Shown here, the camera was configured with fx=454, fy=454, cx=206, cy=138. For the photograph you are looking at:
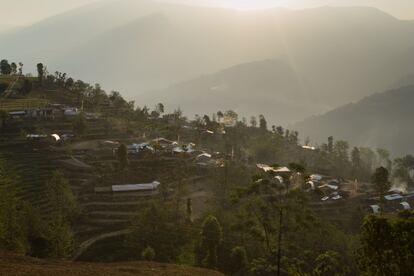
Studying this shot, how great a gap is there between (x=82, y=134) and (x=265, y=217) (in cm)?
6709

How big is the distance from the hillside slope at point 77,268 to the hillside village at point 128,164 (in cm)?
873

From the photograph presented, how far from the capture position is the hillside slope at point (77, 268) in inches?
939

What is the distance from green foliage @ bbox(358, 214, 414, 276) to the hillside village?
5496 mm

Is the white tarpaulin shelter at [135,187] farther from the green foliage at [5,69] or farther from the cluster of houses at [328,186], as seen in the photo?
the green foliage at [5,69]

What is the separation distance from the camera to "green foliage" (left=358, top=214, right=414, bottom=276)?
1881cm

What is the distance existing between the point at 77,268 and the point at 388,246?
16606 mm

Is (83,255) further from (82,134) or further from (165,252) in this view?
(82,134)

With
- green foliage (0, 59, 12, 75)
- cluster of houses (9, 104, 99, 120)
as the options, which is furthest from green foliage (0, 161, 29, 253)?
green foliage (0, 59, 12, 75)

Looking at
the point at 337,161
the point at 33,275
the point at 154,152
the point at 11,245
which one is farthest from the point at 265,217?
the point at 337,161

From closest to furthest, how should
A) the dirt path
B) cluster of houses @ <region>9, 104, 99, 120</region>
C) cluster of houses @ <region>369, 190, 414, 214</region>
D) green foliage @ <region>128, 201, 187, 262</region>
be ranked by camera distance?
green foliage @ <region>128, 201, 187, 262</region>
the dirt path
cluster of houses @ <region>369, 190, 414, 214</region>
cluster of houses @ <region>9, 104, 99, 120</region>

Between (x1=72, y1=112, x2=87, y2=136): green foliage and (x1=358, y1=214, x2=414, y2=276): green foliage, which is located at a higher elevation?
(x1=72, y1=112, x2=87, y2=136): green foliage

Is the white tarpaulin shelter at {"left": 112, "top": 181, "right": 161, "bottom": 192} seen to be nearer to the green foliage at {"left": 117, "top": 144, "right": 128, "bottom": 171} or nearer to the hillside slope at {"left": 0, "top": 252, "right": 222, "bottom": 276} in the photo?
the green foliage at {"left": 117, "top": 144, "right": 128, "bottom": 171}

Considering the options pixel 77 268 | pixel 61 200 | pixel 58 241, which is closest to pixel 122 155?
pixel 61 200

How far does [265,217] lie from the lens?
25.8 m
